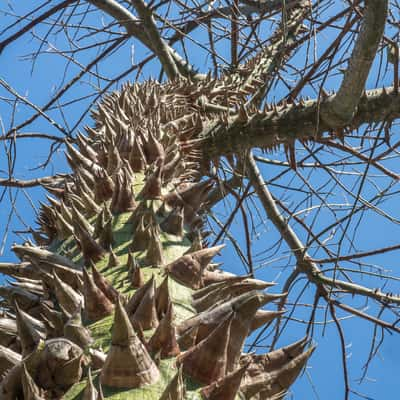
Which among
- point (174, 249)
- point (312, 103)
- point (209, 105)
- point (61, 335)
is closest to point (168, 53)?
point (209, 105)

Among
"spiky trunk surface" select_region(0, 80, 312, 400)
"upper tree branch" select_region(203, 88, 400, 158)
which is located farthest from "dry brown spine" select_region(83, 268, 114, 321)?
"upper tree branch" select_region(203, 88, 400, 158)

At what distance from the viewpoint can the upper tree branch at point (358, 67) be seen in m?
1.77

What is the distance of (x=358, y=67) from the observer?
6.76 feet

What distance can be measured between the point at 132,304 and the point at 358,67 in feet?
4.30

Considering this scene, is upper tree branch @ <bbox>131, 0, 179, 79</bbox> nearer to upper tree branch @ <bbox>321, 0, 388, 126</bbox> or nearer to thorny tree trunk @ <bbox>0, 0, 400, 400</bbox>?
thorny tree trunk @ <bbox>0, 0, 400, 400</bbox>

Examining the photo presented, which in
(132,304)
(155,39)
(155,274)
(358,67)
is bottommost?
(132,304)

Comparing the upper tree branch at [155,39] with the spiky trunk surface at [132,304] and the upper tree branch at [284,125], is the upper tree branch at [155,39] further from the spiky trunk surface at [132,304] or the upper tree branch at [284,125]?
the spiky trunk surface at [132,304]

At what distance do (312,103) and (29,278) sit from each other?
6.05 feet

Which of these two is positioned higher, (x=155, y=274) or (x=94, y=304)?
(x=155, y=274)

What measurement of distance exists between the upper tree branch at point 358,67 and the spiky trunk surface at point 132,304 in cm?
74

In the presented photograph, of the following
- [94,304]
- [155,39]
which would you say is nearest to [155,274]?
[94,304]

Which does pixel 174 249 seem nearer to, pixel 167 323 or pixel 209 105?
pixel 167 323

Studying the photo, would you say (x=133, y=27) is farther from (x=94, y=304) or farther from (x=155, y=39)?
(x=94, y=304)

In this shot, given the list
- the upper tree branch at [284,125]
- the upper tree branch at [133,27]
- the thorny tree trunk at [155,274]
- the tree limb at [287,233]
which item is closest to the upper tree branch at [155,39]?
the upper tree branch at [133,27]
